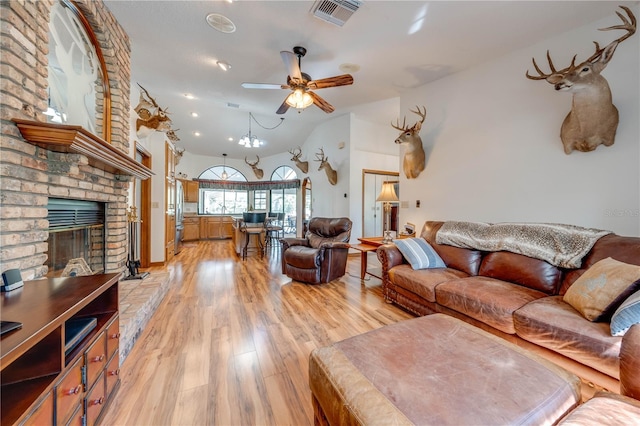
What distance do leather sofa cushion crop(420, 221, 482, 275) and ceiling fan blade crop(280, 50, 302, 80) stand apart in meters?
2.63

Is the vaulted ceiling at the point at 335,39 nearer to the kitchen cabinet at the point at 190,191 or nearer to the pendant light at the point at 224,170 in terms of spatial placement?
the kitchen cabinet at the point at 190,191

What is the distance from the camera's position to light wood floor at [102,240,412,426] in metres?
1.36

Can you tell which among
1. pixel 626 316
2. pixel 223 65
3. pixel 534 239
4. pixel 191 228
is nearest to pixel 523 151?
pixel 534 239

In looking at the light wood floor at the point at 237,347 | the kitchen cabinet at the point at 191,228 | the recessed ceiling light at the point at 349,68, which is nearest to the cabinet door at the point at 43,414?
the light wood floor at the point at 237,347

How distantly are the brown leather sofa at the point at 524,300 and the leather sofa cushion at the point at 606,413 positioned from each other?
0.73 feet

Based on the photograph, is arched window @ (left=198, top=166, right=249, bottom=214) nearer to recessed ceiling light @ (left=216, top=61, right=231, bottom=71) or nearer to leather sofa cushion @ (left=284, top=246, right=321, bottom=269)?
recessed ceiling light @ (left=216, top=61, right=231, bottom=71)

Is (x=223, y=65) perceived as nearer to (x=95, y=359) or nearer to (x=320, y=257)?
(x=320, y=257)

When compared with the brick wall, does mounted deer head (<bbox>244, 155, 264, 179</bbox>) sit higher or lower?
higher

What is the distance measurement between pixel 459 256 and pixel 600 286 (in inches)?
46.0

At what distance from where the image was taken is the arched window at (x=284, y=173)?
8484 millimetres

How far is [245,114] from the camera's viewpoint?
584cm

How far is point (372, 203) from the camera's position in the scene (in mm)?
5723

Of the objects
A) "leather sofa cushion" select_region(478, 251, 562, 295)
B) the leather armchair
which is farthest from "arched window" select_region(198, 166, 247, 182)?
"leather sofa cushion" select_region(478, 251, 562, 295)

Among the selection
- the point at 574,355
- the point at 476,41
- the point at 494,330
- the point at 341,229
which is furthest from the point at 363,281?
the point at 476,41
